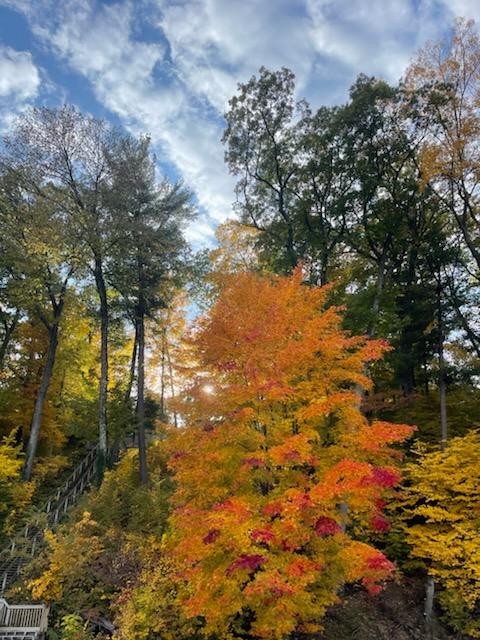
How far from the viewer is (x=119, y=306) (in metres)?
20.4

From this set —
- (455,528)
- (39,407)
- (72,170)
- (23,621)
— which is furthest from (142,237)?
(455,528)

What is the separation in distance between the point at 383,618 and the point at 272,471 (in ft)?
19.3

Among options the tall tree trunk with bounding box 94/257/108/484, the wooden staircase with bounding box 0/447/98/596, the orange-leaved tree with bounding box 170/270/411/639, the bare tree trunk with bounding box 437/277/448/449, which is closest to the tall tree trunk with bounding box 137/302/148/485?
the tall tree trunk with bounding box 94/257/108/484

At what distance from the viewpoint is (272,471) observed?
335 inches

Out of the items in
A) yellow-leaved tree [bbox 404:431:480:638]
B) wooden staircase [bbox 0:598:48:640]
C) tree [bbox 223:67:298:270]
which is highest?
tree [bbox 223:67:298:270]

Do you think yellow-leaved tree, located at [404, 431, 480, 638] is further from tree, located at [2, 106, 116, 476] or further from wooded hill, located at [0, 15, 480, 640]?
tree, located at [2, 106, 116, 476]

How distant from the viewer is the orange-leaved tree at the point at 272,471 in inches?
281

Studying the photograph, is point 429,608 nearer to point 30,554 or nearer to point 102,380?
point 30,554

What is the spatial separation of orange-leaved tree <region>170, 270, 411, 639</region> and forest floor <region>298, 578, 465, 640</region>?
7.34 ft

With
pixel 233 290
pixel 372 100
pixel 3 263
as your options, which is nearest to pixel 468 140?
pixel 372 100

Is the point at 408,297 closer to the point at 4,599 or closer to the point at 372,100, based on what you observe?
the point at 372,100

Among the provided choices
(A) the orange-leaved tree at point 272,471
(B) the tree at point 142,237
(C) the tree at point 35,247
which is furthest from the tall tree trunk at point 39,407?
Result: (A) the orange-leaved tree at point 272,471

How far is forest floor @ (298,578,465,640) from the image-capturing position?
376 inches

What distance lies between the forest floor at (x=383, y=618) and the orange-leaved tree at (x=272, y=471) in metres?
2.24
